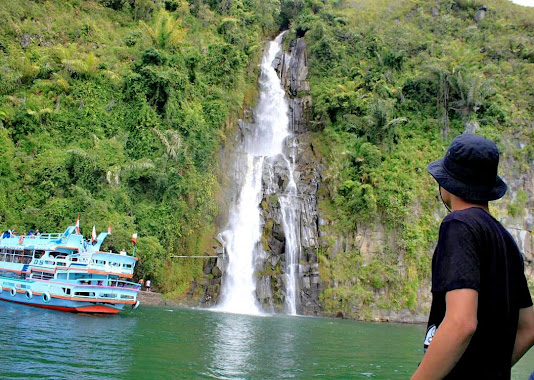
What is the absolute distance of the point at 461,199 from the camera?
79.5 inches

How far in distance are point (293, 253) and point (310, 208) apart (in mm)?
3289

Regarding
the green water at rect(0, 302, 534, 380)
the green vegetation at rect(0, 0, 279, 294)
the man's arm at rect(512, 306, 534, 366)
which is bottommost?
the green water at rect(0, 302, 534, 380)

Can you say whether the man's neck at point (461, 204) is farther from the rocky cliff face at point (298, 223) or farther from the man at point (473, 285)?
the rocky cliff face at point (298, 223)

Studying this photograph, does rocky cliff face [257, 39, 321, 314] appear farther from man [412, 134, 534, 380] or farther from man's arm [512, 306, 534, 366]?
man [412, 134, 534, 380]

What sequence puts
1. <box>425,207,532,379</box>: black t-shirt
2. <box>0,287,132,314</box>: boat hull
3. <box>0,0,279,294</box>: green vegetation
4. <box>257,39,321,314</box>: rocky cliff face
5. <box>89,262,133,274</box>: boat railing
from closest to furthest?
1. <box>425,207,532,379</box>: black t-shirt
2. <box>0,287,132,314</box>: boat hull
3. <box>89,262,133,274</box>: boat railing
4. <box>0,0,279,294</box>: green vegetation
5. <box>257,39,321,314</box>: rocky cliff face

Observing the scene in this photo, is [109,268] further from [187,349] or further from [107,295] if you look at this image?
[187,349]

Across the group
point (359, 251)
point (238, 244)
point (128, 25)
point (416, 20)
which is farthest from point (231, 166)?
point (416, 20)

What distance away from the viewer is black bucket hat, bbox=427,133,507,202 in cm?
198

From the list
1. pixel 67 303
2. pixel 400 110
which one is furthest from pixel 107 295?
pixel 400 110

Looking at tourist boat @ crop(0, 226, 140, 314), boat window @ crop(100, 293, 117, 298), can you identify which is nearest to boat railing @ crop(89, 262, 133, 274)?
tourist boat @ crop(0, 226, 140, 314)

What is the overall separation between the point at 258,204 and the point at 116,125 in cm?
940

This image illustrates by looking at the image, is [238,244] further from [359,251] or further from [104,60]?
[104,60]

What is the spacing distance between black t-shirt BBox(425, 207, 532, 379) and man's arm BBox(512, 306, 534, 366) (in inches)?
5.3

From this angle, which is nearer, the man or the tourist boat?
the man
